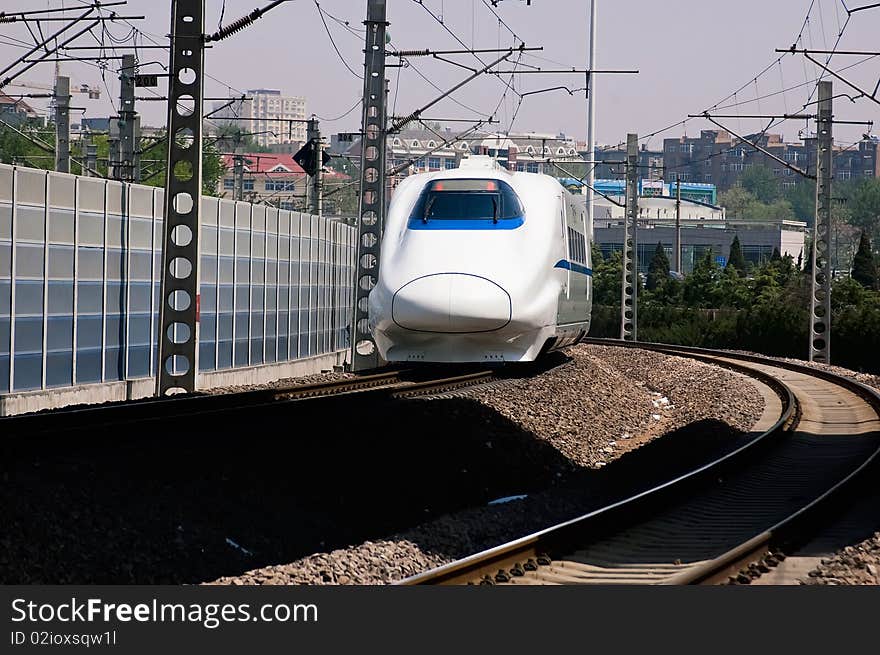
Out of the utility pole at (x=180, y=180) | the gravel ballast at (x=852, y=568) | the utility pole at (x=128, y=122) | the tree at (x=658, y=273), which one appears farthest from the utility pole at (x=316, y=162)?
the tree at (x=658, y=273)

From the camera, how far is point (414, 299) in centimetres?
1736

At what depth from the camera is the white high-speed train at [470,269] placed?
17375 millimetres

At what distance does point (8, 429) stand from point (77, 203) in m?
10.0

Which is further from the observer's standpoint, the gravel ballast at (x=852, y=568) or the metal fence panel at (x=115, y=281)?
the metal fence panel at (x=115, y=281)

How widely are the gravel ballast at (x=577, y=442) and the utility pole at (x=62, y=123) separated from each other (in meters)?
12.6

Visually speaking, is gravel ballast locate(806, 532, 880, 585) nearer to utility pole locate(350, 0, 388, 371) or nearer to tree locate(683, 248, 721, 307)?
utility pole locate(350, 0, 388, 371)

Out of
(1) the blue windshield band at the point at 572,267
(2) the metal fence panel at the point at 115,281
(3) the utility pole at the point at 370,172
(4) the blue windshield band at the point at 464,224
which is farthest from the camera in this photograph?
(3) the utility pole at the point at 370,172

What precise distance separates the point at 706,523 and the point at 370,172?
52.2 feet

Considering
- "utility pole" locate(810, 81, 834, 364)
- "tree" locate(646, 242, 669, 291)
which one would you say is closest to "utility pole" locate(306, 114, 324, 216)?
"utility pole" locate(810, 81, 834, 364)

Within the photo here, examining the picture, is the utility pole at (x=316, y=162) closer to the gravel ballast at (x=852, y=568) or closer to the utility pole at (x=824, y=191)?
the utility pole at (x=824, y=191)

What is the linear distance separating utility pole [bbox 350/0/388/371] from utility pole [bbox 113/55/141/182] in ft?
24.0

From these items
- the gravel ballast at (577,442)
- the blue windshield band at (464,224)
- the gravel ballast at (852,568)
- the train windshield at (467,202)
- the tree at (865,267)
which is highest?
the train windshield at (467,202)

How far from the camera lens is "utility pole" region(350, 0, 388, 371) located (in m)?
26.9

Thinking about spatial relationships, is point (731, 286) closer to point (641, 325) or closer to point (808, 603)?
point (641, 325)
